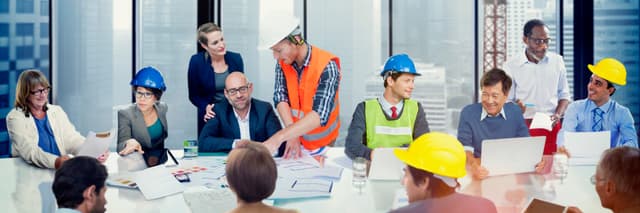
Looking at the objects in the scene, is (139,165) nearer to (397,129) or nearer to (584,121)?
(397,129)

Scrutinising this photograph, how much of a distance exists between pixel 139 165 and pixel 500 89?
2084 mm

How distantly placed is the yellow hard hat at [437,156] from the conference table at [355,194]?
52cm

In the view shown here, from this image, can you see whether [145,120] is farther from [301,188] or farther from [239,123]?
[301,188]

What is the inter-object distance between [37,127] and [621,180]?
10.6 feet

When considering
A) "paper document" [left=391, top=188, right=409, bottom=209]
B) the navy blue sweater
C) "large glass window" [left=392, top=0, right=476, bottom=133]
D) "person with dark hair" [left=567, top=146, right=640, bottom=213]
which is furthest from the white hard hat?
"large glass window" [left=392, top=0, right=476, bottom=133]

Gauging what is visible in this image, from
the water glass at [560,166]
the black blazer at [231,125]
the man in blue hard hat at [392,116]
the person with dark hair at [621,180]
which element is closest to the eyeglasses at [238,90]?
the black blazer at [231,125]

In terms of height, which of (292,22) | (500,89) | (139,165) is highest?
(292,22)

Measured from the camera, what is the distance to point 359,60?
23.1ft

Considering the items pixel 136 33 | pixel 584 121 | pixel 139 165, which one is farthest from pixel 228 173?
pixel 136 33

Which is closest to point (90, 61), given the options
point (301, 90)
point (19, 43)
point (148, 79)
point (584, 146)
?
point (19, 43)

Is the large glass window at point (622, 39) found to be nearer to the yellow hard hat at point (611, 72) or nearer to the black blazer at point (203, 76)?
the yellow hard hat at point (611, 72)

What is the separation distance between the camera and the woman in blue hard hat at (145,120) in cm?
414

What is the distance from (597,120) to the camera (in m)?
4.26

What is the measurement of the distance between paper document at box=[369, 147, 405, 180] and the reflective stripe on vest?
561mm
